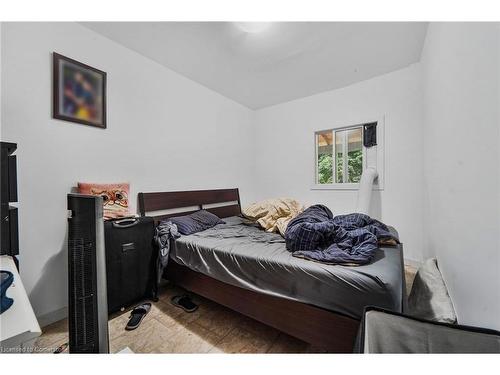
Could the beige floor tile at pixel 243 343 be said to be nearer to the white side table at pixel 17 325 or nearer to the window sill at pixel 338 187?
the white side table at pixel 17 325

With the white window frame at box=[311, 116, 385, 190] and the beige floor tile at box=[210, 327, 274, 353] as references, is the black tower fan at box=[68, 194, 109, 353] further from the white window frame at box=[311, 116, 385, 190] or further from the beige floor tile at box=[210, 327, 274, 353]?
the white window frame at box=[311, 116, 385, 190]

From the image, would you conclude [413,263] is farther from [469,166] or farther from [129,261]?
[129,261]

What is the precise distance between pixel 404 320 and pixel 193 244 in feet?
4.68

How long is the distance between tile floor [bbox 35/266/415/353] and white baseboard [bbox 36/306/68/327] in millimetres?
40

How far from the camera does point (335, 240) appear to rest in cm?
145

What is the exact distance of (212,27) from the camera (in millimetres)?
1807

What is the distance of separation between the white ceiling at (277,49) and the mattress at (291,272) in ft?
6.11

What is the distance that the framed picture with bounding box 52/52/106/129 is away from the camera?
1.61 meters

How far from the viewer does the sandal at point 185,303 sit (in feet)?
5.67

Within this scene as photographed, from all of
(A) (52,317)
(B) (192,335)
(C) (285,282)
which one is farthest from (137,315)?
(C) (285,282)

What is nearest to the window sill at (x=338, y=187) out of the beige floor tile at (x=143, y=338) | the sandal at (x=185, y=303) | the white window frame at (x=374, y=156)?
the white window frame at (x=374, y=156)

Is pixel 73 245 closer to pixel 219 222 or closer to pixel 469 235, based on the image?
pixel 219 222

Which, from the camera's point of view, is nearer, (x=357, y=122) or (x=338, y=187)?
(x=357, y=122)

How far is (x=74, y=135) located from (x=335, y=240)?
2230 millimetres
